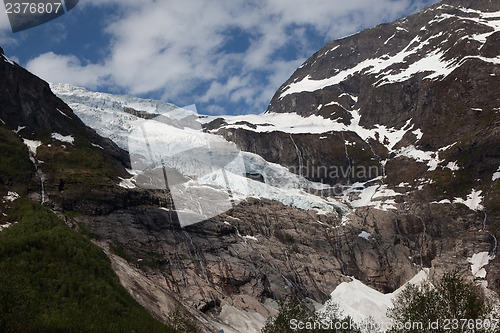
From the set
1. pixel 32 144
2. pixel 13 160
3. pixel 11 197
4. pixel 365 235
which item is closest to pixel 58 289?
pixel 11 197

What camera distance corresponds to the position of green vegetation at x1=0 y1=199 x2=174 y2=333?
38625 millimetres

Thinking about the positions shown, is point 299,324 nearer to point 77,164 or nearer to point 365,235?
point 365,235

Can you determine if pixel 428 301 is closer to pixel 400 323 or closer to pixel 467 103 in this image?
pixel 400 323

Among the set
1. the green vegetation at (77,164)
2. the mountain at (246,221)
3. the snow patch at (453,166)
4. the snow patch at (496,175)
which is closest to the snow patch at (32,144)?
the mountain at (246,221)

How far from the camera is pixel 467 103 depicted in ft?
643

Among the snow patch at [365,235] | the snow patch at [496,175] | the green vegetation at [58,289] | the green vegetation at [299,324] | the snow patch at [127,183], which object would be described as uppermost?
the snow patch at [127,183]

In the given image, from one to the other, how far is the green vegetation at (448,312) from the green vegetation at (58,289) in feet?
99.3

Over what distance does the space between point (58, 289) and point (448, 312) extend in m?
42.6

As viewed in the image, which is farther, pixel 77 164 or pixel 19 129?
pixel 19 129

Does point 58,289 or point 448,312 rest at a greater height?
point 58,289

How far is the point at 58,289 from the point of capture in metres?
51.2

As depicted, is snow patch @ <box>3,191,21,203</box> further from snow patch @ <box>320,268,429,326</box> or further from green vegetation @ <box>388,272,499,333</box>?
snow patch @ <box>320,268,429,326</box>

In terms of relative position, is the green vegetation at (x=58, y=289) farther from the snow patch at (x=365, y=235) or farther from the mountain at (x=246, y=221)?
the snow patch at (x=365, y=235)

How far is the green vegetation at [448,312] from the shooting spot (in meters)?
42.0
